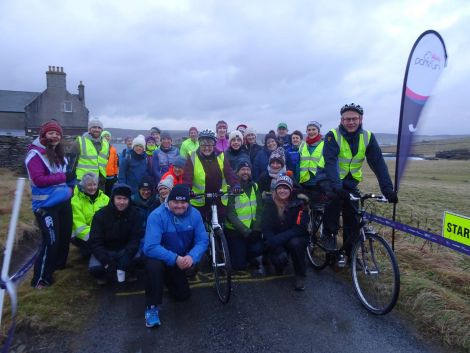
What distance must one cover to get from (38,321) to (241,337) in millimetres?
2198

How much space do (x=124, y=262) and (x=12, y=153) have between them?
56.0 ft

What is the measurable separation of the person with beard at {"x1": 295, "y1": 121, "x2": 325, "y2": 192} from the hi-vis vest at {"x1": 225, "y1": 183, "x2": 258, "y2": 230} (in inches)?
48.8

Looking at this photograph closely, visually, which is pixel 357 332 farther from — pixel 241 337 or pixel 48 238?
pixel 48 238

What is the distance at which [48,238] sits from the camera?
170 inches

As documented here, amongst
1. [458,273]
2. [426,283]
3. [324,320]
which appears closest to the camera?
[324,320]

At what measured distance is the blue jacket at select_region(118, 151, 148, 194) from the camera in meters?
6.66

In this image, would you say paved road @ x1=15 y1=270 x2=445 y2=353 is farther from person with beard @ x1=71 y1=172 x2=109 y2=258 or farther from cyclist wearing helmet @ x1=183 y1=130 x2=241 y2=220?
cyclist wearing helmet @ x1=183 y1=130 x2=241 y2=220

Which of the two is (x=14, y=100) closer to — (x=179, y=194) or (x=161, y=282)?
(x=179, y=194)

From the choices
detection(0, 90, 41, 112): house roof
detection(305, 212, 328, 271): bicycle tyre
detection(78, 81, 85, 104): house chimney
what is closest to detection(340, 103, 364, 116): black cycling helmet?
detection(305, 212, 328, 271): bicycle tyre

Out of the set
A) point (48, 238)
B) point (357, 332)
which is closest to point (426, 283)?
point (357, 332)

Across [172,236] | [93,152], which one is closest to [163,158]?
[93,152]

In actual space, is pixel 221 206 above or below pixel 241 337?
above

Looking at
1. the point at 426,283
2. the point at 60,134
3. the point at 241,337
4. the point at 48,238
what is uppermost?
the point at 60,134

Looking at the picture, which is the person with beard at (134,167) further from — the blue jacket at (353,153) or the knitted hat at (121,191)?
the blue jacket at (353,153)
